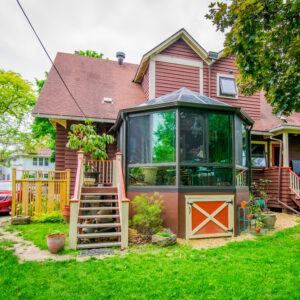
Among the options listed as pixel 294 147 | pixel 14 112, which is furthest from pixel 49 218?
pixel 294 147

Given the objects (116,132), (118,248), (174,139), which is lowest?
(118,248)

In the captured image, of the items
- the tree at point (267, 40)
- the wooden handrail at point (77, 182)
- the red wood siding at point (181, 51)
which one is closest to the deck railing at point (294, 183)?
the tree at point (267, 40)

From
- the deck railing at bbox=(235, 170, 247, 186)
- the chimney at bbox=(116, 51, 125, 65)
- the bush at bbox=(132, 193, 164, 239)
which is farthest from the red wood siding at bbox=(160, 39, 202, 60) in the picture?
the bush at bbox=(132, 193, 164, 239)

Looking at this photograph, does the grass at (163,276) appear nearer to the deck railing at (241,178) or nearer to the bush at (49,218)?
the deck railing at (241,178)

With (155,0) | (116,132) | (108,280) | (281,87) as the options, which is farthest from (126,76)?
(108,280)

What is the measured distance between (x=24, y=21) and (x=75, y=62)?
686 centimetres

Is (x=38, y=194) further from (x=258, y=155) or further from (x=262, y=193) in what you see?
(x=258, y=155)

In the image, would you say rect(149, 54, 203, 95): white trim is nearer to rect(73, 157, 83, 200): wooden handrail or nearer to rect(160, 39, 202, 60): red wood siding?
rect(160, 39, 202, 60): red wood siding

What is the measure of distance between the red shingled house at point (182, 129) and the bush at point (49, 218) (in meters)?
1.66

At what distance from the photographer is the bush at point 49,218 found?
296 inches

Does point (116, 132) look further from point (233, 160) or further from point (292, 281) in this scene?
point (292, 281)

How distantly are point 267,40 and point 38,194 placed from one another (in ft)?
24.8

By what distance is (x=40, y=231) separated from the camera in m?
6.32

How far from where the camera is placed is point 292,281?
11.1 feet
